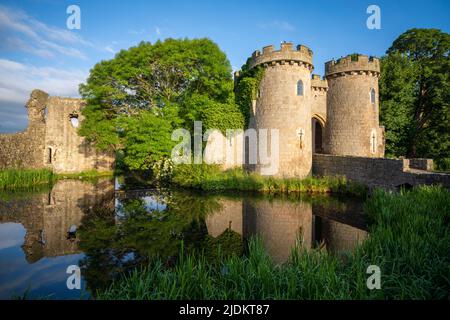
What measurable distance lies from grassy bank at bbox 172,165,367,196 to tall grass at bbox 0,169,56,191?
33.0 ft

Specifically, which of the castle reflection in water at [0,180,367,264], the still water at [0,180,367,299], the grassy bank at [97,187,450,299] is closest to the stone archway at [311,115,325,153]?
the still water at [0,180,367,299]

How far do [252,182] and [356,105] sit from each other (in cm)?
1028

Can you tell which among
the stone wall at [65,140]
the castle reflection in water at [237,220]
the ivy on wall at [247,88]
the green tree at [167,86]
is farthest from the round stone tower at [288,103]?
the stone wall at [65,140]

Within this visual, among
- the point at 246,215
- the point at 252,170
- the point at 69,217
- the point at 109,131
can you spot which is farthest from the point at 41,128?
the point at 246,215

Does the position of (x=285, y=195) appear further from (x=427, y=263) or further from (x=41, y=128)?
(x=41, y=128)

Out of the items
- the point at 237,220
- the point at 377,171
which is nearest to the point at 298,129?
the point at 377,171

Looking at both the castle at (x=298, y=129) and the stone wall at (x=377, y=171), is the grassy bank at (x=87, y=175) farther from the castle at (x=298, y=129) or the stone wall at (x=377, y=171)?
the stone wall at (x=377, y=171)

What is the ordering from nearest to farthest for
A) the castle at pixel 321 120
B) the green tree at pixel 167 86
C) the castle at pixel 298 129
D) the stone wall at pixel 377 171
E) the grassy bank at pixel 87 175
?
1. the stone wall at pixel 377 171
2. the castle at pixel 321 120
3. the castle at pixel 298 129
4. the green tree at pixel 167 86
5. the grassy bank at pixel 87 175

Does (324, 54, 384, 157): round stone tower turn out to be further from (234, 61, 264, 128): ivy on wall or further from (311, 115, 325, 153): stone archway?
(234, 61, 264, 128): ivy on wall

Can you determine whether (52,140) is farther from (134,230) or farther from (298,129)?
(298,129)

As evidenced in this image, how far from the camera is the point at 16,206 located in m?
10.8

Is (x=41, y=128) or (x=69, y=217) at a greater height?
(x=41, y=128)

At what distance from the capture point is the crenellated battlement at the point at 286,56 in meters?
15.3
